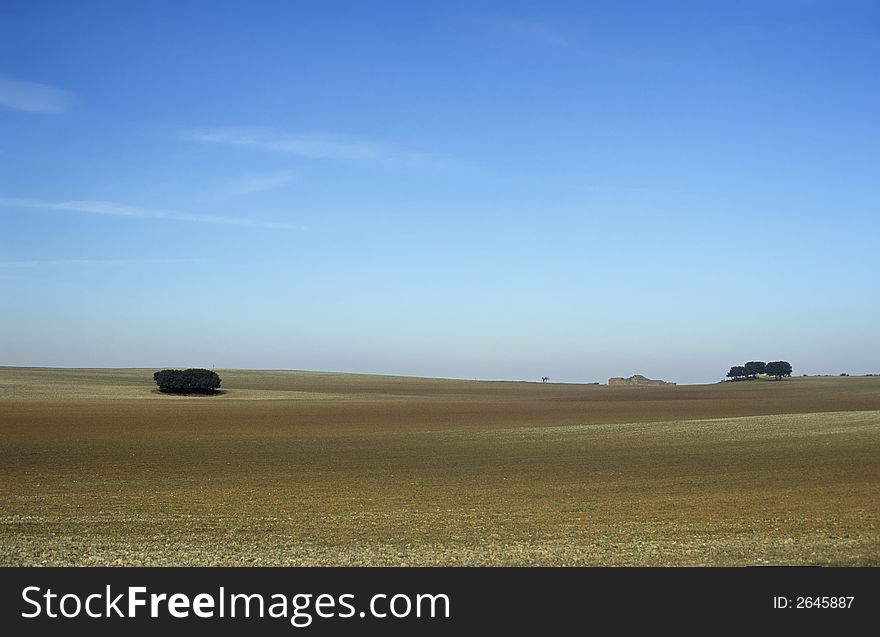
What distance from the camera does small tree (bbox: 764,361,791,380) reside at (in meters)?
186

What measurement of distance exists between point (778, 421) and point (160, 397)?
250 ft

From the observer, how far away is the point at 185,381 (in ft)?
375

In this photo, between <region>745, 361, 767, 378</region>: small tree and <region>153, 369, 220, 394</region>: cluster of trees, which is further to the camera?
<region>745, 361, 767, 378</region>: small tree

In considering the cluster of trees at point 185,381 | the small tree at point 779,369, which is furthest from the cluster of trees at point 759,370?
the cluster of trees at point 185,381

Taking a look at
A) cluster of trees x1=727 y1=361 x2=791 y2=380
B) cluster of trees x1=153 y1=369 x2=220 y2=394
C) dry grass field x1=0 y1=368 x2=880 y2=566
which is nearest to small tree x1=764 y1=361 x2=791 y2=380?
cluster of trees x1=727 y1=361 x2=791 y2=380

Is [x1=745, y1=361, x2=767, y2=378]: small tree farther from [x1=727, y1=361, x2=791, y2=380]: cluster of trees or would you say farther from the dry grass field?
the dry grass field

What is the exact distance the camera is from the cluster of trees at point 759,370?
187 meters

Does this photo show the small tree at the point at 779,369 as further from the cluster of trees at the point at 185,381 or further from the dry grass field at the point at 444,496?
the dry grass field at the point at 444,496

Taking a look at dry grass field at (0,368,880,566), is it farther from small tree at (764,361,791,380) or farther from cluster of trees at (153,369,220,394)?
small tree at (764,361,791,380)

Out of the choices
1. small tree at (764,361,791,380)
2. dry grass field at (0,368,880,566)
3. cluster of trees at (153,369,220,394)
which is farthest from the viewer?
small tree at (764,361,791,380)

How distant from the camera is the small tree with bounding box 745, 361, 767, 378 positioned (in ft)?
624

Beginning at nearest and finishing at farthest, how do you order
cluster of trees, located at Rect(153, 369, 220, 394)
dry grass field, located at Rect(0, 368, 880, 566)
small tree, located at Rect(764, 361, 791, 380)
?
dry grass field, located at Rect(0, 368, 880, 566) → cluster of trees, located at Rect(153, 369, 220, 394) → small tree, located at Rect(764, 361, 791, 380)

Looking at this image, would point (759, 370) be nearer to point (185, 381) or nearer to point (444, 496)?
point (185, 381)
